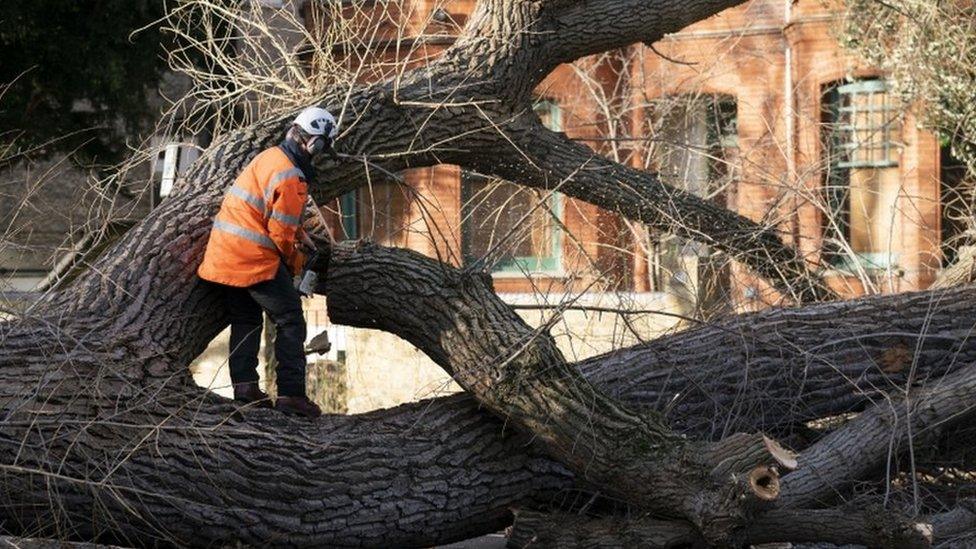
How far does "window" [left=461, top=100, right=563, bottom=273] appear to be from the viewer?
9.89m

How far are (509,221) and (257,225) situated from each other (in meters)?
8.87

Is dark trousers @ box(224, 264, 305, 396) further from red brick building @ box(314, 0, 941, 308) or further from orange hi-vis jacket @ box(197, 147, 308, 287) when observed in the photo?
red brick building @ box(314, 0, 941, 308)

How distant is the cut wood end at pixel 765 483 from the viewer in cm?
692

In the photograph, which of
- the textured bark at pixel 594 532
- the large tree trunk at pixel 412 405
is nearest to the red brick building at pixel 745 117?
the large tree trunk at pixel 412 405

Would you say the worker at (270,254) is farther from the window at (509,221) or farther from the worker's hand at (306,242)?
the window at (509,221)

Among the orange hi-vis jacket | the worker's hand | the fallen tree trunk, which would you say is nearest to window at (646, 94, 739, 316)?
the fallen tree trunk

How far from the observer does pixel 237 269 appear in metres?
7.75

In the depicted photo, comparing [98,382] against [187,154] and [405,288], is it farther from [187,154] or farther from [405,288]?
[187,154]

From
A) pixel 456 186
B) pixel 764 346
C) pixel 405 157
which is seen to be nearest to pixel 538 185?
pixel 405 157

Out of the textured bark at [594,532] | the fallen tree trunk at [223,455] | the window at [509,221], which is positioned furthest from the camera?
the window at [509,221]

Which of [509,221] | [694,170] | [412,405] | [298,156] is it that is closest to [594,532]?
[412,405]

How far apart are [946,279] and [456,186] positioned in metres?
9.63

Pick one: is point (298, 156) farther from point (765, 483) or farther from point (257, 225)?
point (765, 483)

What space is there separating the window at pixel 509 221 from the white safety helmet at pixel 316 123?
43.6 inches
